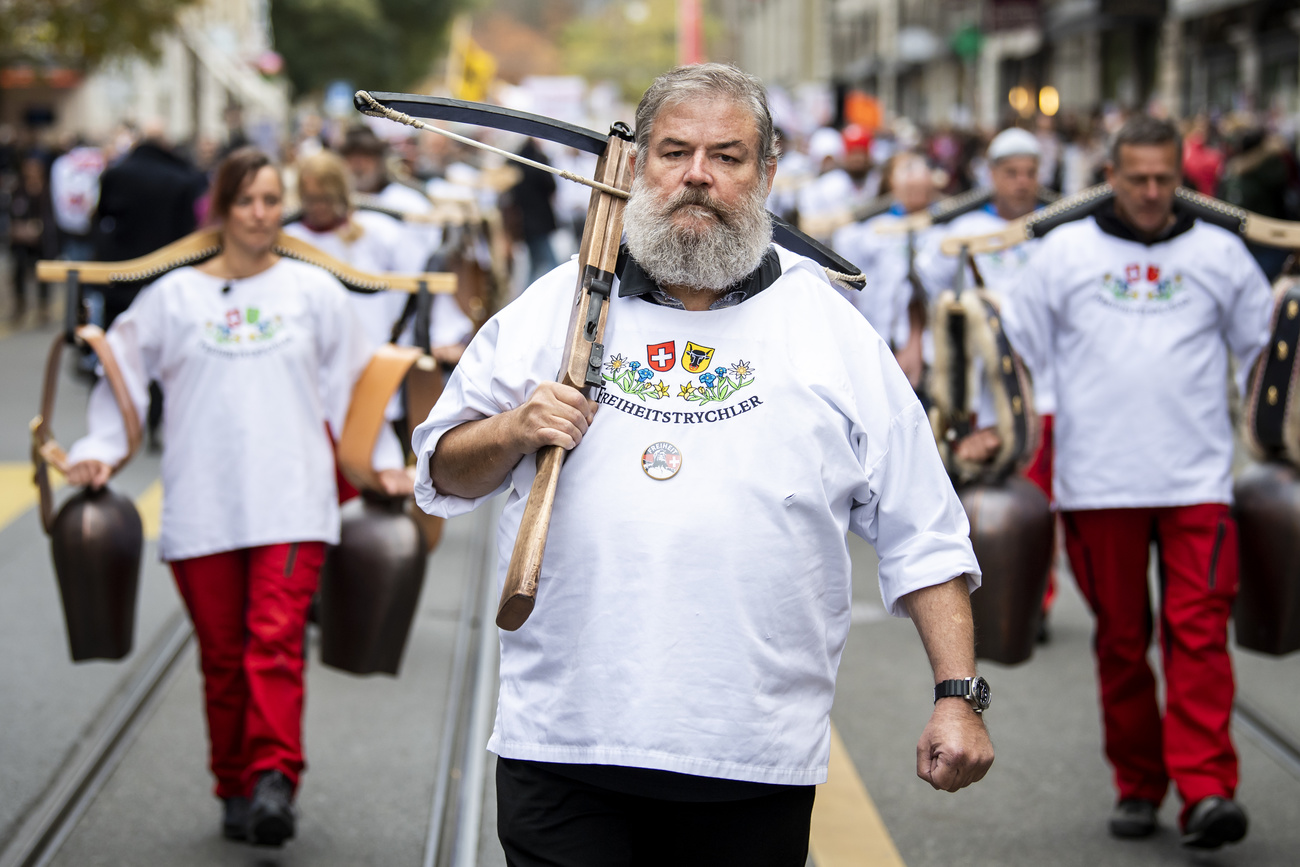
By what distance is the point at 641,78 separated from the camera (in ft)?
316

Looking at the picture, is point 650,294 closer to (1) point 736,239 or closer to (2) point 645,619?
(1) point 736,239

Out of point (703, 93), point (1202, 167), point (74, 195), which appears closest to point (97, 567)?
point (703, 93)

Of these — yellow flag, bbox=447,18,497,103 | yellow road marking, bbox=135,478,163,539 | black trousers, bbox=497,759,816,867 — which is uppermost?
yellow flag, bbox=447,18,497,103

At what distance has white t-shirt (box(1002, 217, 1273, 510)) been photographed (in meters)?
4.43

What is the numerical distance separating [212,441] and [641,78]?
94283 millimetres

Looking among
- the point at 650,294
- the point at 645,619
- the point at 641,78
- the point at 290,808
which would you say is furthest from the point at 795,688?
the point at 641,78

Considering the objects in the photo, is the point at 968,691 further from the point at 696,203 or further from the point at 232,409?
the point at 232,409

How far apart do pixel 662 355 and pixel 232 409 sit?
2144mm

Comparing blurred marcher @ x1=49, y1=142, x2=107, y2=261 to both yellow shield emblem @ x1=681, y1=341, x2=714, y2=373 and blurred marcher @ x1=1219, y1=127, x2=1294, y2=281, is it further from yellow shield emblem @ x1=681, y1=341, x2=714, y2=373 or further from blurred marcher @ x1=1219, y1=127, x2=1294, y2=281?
yellow shield emblem @ x1=681, y1=341, x2=714, y2=373

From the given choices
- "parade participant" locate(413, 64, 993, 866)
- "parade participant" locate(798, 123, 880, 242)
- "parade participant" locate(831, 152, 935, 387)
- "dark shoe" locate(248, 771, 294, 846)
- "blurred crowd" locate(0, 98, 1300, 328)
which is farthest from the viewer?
"parade participant" locate(798, 123, 880, 242)

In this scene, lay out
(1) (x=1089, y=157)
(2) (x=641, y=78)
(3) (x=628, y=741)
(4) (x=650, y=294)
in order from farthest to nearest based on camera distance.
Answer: (2) (x=641, y=78) → (1) (x=1089, y=157) → (4) (x=650, y=294) → (3) (x=628, y=741)

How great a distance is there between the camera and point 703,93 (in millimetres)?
2598

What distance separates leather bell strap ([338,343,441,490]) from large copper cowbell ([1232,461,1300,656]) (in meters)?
2.39

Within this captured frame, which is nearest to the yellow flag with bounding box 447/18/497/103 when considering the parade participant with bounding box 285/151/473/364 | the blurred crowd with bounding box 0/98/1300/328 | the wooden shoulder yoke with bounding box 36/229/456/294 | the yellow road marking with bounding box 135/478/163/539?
the blurred crowd with bounding box 0/98/1300/328
